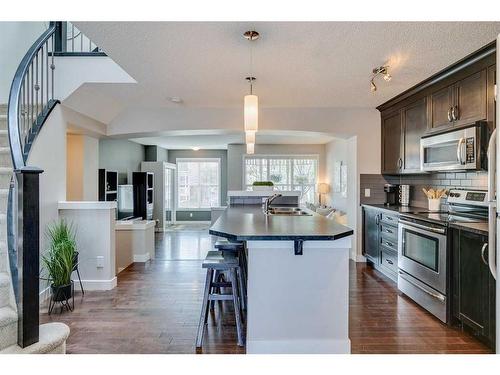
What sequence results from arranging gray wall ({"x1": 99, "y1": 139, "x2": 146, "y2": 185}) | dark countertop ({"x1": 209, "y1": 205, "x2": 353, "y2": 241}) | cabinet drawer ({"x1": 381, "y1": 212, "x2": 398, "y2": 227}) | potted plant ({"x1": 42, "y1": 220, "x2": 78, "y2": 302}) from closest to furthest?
dark countertop ({"x1": 209, "y1": 205, "x2": 353, "y2": 241}) < potted plant ({"x1": 42, "y1": 220, "x2": 78, "y2": 302}) < cabinet drawer ({"x1": 381, "y1": 212, "x2": 398, "y2": 227}) < gray wall ({"x1": 99, "y1": 139, "x2": 146, "y2": 185})

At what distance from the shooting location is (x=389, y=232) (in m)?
4.17

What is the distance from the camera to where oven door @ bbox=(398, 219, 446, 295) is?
9.78 feet

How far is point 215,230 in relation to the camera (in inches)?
91.5

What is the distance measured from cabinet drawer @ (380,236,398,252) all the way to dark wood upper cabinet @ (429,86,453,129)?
137 centimetres

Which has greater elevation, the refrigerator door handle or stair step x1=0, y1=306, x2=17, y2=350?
the refrigerator door handle

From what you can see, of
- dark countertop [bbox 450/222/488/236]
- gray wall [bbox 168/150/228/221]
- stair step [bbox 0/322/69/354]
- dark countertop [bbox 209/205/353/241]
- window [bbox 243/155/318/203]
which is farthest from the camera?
gray wall [bbox 168/150/228/221]

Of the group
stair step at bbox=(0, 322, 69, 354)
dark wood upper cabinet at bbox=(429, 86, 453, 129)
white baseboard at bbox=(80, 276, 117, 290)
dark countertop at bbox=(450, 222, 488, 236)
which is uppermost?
dark wood upper cabinet at bbox=(429, 86, 453, 129)

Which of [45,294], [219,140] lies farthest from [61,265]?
[219,140]

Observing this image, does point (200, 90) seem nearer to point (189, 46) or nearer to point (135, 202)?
point (189, 46)

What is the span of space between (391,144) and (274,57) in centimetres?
255

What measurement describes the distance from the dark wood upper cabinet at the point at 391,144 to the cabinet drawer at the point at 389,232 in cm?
83

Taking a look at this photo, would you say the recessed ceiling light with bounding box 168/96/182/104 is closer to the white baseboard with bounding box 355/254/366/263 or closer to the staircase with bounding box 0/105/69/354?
the staircase with bounding box 0/105/69/354

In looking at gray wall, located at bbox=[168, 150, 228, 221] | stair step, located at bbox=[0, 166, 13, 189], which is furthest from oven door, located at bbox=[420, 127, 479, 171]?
gray wall, located at bbox=[168, 150, 228, 221]

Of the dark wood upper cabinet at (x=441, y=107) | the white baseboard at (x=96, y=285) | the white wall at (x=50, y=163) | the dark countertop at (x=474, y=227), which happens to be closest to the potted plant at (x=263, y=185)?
the dark wood upper cabinet at (x=441, y=107)
